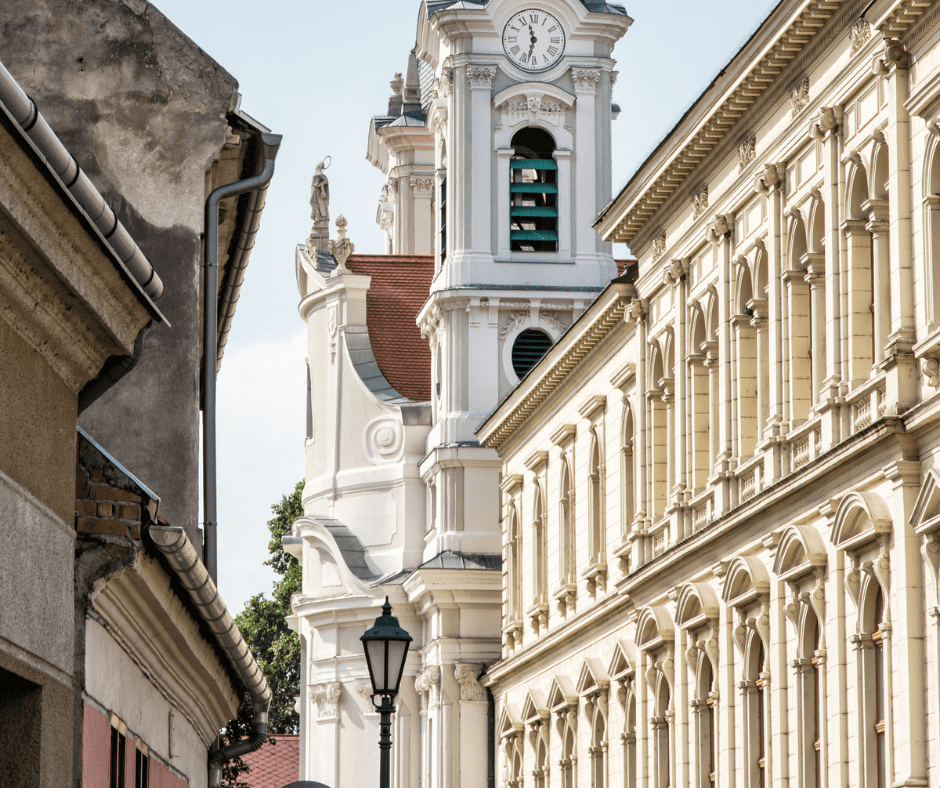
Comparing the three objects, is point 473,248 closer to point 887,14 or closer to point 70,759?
point 887,14

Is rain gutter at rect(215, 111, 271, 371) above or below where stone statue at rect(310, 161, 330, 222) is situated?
below

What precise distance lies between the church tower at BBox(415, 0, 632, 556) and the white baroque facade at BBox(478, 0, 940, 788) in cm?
1268

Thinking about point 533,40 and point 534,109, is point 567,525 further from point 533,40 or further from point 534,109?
point 533,40

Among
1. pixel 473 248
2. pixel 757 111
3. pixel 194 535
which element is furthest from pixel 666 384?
pixel 473 248

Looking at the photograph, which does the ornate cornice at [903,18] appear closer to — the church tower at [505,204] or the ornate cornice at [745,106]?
the ornate cornice at [745,106]

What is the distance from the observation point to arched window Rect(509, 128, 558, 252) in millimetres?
51062

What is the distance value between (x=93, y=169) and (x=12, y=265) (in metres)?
9.34

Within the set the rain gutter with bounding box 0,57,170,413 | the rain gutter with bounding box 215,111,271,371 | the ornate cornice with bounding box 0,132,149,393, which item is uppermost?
the rain gutter with bounding box 215,111,271,371

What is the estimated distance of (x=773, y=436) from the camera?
24922 mm

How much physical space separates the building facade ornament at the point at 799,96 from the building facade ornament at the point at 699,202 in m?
3.78

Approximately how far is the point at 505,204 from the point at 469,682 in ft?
36.9

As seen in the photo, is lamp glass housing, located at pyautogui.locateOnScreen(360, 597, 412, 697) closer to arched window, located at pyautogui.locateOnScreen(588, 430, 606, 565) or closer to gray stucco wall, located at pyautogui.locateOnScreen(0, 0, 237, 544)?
gray stucco wall, located at pyautogui.locateOnScreen(0, 0, 237, 544)

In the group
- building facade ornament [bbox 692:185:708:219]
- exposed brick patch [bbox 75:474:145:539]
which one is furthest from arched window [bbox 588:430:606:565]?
exposed brick patch [bbox 75:474:145:539]

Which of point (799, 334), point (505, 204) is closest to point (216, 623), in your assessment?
point (799, 334)
